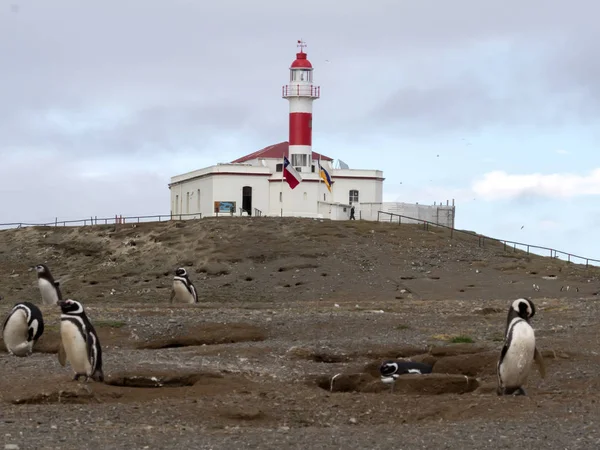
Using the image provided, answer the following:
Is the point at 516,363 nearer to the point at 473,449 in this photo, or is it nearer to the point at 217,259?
the point at 473,449

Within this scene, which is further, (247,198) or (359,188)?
(359,188)

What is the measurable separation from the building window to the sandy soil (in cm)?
1970

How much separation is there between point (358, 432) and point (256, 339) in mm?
9596

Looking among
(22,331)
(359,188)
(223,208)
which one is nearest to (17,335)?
(22,331)

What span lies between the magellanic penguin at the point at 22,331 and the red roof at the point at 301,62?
4532 centimetres

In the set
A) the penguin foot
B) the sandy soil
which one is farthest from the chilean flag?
the penguin foot

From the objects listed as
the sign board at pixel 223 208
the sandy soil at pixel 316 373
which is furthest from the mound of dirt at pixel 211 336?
the sign board at pixel 223 208

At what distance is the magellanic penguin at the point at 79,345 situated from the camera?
1588 centimetres

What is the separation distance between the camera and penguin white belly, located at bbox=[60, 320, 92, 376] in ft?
52.1

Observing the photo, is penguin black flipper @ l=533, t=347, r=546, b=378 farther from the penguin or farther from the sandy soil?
the penguin

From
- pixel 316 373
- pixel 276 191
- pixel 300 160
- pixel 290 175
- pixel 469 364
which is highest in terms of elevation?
pixel 300 160

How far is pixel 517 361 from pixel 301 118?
1905 inches

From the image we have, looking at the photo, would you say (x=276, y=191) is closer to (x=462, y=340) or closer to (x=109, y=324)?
(x=109, y=324)

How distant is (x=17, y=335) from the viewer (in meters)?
20.0
